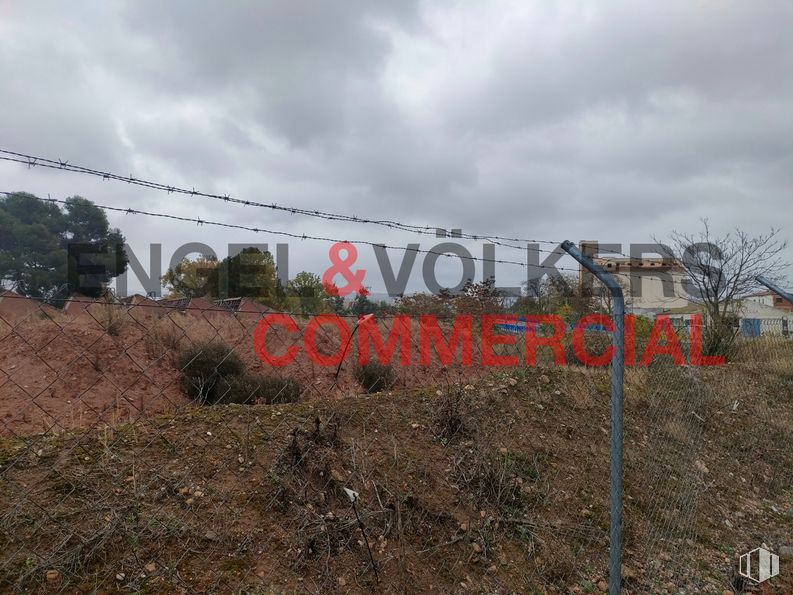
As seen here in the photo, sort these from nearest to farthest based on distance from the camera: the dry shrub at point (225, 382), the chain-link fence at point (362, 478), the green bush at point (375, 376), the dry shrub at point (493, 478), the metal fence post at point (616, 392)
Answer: the chain-link fence at point (362, 478)
the metal fence post at point (616, 392)
the dry shrub at point (493, 478)
the dry shrub at point (225, 382)
the green bush at point (375, 376)

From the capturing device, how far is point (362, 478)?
3.27 meters

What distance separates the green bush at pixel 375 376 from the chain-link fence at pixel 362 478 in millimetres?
27

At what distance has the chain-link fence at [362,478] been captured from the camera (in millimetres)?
2564

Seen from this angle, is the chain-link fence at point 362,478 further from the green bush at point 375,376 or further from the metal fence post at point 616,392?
the metal fence post at point 616,392

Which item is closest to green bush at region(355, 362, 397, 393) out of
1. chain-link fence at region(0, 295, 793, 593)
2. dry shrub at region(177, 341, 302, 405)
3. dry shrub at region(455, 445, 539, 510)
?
chain-link fence at region(0, 295, 793, 593)

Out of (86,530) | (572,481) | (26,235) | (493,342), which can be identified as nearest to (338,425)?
(86,530)

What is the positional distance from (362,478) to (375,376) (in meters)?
3.20

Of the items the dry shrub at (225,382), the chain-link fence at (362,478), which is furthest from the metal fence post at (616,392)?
the dry shrub at (225,382)

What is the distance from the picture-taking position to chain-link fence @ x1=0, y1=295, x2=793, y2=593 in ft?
8.41

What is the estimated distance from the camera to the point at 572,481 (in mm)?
4121

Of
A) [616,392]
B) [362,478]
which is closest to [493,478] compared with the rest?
[362,478]

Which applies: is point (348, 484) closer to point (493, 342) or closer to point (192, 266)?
point (493, 342)

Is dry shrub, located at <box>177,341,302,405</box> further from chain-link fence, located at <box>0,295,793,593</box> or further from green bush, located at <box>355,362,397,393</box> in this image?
green bush, located at <box>355,362,397,393</box>

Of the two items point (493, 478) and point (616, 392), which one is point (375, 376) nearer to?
point (493, 478)
